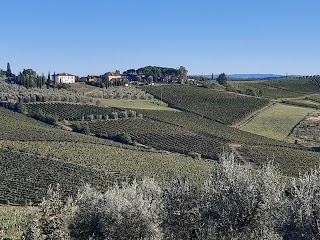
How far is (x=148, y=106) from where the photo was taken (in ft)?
449

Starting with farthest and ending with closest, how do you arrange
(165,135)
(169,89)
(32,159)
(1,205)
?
(169,89), (165,135), (32,159), (1,205)

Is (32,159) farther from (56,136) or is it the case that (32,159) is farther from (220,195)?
(220,195)

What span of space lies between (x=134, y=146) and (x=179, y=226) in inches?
2703

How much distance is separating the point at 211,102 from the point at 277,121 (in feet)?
86.0

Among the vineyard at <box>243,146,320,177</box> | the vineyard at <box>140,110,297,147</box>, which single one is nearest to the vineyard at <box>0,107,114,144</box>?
the vineyard at <box>140,110,297,147</box>

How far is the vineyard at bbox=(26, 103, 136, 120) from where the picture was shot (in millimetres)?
118312

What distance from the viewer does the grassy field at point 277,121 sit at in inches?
4652

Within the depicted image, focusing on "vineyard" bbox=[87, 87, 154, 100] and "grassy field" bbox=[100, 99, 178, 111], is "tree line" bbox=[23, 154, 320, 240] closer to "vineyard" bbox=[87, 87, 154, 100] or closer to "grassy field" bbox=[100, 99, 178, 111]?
"grassy field" bbox=[100, 99, 178, 111]

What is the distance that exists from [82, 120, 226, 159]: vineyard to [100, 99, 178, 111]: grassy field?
1914 centimetres

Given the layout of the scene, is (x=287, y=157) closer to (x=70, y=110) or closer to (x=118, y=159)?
(x=118, y=159)

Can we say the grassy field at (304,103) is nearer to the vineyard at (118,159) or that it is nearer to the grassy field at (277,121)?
the grassy field at (277,121)

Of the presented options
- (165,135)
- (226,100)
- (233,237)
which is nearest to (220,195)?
(233,237)

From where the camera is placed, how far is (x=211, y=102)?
483ft

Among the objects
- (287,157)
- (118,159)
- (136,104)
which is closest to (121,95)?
(136,104)
